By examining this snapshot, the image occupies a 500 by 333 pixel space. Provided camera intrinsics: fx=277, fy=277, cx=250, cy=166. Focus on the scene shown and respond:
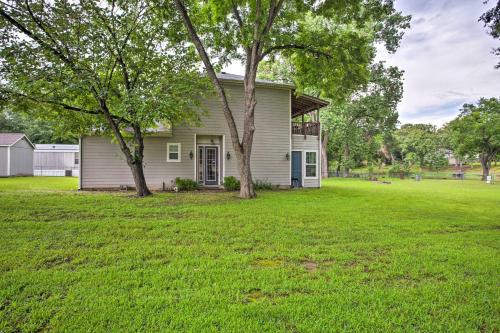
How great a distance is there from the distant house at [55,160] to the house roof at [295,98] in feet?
68.4

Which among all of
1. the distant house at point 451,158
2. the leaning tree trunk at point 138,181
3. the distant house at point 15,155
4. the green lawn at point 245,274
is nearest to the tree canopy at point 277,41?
the leaning tree trunk at point 138,181

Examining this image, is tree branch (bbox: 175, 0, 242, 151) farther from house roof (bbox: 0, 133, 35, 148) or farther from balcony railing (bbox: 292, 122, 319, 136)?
house roof (bbox: 0, 133, 35, 148)

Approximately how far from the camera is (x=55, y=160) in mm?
27562

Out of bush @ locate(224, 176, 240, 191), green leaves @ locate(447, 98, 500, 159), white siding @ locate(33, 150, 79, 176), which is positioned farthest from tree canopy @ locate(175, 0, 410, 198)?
white siding @ locate(33, 150, 79, 176)

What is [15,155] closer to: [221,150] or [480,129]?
[221,150]

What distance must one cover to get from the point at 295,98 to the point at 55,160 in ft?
83.1

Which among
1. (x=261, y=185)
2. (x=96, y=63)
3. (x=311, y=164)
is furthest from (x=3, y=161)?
(x=311, y=164)

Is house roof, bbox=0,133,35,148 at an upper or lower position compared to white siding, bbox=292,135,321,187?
upper

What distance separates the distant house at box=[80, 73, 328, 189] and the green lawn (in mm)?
6568

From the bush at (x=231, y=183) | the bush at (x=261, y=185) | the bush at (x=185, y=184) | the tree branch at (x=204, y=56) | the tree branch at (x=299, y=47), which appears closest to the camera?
the tree branch at (x=204, y=56)

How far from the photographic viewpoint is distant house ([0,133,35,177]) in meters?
22.8

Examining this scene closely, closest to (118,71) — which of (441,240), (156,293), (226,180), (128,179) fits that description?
(128,179)

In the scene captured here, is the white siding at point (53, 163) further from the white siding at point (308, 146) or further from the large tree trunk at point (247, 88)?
the large tree trunk at point (247, 88)

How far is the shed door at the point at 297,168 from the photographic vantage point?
15344mm
